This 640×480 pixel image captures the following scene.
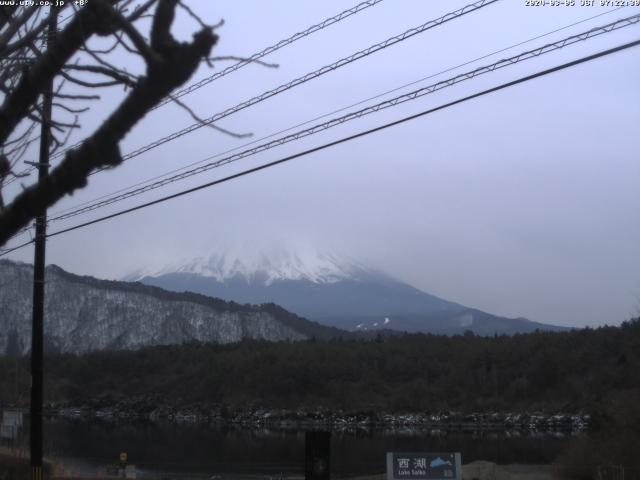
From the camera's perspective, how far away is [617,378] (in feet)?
218

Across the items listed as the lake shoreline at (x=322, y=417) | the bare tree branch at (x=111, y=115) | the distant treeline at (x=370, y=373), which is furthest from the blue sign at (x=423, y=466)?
the distant treeline at (x=370, y=373)

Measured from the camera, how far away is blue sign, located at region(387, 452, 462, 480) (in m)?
18.7

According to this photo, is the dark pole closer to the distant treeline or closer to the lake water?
the lake water

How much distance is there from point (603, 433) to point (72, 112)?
28.3 meters

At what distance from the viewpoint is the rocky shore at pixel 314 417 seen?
65.4 metres

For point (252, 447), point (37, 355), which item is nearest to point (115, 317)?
point (252, 447)

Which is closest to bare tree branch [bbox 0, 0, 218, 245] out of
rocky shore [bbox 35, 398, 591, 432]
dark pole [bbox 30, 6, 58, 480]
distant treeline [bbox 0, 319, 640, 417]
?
dark pole [bbox 30, 6, 58, 480]

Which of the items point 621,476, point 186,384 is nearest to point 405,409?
point 186,384

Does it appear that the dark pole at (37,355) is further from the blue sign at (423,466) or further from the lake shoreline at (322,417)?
the lake shoreline at (322,417)

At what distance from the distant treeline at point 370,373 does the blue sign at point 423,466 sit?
47.7 metres

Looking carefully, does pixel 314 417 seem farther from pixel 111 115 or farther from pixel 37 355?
pixel 111 115

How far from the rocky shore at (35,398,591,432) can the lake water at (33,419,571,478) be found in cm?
386

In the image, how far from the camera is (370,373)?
86.8 metres

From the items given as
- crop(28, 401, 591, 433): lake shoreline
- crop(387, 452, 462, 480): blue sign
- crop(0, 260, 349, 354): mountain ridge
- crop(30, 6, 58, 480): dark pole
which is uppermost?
crop(0, 260, 349, 354): mountain ridge
